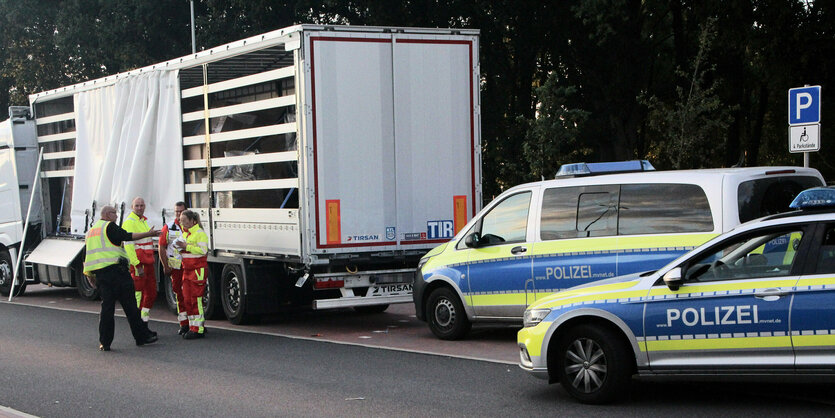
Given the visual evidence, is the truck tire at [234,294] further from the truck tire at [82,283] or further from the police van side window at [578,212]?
the truck tire at [82,283]

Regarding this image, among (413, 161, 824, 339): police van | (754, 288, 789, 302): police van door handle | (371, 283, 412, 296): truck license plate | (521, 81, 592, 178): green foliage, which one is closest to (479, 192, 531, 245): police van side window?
(413, 161, 824, 339): police van

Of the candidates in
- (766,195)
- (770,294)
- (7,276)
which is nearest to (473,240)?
(766,195)

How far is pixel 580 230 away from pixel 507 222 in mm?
1058

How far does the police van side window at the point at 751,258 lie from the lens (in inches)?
275

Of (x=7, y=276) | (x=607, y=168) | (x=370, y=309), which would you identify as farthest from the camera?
(x=7, y=276)

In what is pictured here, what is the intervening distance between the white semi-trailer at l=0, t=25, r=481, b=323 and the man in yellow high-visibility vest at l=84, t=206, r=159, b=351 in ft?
5.89

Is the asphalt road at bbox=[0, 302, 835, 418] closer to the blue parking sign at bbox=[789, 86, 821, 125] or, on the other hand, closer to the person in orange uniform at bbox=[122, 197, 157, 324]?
the person in orange uniform at bbox=[122, 197, 157, 324]

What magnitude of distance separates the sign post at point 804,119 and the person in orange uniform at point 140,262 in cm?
844

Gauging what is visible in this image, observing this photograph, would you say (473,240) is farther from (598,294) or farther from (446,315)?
(598,294)

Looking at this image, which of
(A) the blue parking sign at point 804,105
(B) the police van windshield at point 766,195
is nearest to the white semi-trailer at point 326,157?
(A) the blue parking sign at point 804,105

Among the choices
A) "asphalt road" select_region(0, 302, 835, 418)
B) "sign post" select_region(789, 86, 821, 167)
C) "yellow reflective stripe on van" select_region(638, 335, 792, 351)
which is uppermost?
"sign post" select_region(789, 86, 821, 167)

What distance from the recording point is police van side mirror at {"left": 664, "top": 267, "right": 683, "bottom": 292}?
283 inches

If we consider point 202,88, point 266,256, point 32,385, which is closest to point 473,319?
point 266,256

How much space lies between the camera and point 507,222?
1121 cm
